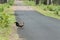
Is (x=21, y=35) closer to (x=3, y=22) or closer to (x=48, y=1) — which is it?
(x=3, y=22)

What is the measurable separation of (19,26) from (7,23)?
2.48ft

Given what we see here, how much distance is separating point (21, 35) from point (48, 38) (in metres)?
1.54

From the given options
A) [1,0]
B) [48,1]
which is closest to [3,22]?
[48,1]

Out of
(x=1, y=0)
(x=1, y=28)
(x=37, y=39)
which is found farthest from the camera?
→ (x=1, y=0)

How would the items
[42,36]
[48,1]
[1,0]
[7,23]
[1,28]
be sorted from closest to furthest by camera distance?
[42,36], [1,28], [7,23], [48,1], [1,0]

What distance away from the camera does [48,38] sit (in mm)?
11094

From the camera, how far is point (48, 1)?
Result: 154 feet

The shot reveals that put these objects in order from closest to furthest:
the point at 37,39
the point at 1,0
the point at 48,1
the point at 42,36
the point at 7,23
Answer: the point at 37,39
the point at 42,36
the point at 7,23
the point at 48,1
the point at 1,0

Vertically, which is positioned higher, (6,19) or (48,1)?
(6,19)

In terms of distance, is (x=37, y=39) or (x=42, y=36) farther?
(x=42, y=36)

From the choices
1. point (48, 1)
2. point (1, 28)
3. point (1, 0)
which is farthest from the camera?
point (1, 0)

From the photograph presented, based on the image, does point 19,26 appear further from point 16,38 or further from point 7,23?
point 16,38

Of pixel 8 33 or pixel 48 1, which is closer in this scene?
pixel 8 33

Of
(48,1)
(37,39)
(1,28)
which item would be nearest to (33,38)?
(37,39)
